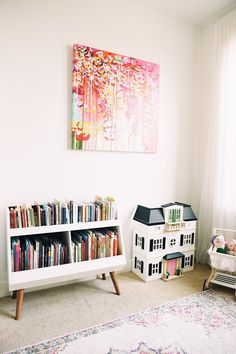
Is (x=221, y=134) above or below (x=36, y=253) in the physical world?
above

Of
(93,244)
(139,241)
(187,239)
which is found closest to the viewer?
(93,244)

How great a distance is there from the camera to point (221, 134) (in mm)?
2672

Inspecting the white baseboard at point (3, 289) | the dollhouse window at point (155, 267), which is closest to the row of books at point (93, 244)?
the dollhouse window at point (155, 267)

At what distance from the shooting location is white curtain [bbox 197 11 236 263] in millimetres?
2570

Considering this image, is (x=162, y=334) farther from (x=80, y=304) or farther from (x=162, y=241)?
(x=162, y=241)

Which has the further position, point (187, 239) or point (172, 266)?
point (187, 239)

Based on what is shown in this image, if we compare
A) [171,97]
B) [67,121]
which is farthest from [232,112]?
[67,121]

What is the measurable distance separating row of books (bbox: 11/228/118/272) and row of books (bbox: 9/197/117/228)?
14cm

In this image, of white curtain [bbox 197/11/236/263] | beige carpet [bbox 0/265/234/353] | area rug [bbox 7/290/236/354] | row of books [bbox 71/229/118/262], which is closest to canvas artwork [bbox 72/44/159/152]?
white curtain [bbox 197/11/236/263]

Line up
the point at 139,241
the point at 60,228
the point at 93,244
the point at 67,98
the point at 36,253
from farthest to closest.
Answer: the point at 139,241 < the point at 67,98 < the point at 93,244 < the point at 60,228 < the point at 36,253

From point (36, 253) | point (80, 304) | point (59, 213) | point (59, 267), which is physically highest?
point (59, 213)

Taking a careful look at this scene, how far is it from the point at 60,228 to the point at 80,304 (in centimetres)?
64

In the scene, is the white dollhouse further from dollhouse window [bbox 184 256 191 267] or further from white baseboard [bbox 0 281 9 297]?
white baseboard [bbox 0 281 9 297]

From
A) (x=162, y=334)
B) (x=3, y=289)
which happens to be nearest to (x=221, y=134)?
(x=162, y=334)
